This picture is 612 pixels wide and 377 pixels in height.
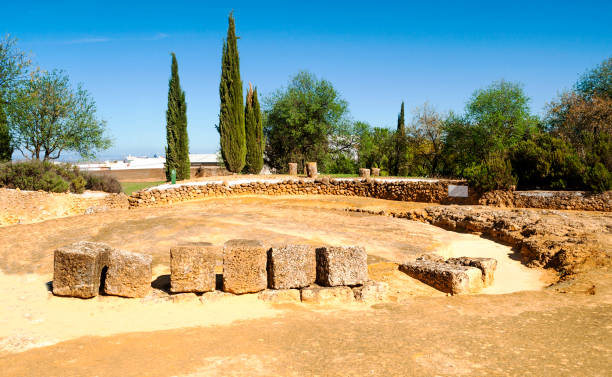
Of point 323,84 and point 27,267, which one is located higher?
point 323,84

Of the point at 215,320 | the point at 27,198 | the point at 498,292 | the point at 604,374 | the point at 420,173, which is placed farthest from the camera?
the point at 420,173

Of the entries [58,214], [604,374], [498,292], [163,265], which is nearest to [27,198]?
[58,214]

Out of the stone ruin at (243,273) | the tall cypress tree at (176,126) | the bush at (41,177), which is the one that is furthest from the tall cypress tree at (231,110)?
the stone ruin at (243,273)

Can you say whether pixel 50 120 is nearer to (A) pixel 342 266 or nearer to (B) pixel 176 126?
(B) pixel 176 126

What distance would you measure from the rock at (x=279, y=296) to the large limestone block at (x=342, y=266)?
0.60 m

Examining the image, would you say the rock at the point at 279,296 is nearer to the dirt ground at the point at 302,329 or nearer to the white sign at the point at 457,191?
the dirt ground at the point at 302,329

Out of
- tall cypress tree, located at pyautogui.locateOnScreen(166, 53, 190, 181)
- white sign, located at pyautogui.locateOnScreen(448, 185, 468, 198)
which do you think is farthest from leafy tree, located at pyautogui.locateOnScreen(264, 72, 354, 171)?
white sign, located at pyautogui.locateOnScreen(448, 185, 468, 198)

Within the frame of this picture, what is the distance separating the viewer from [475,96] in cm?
3288

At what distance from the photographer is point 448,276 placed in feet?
24.7

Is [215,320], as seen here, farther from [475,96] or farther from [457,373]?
[475,96]

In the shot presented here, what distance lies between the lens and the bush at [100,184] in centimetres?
2455

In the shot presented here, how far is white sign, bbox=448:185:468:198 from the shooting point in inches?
720

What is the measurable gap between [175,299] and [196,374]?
2.66m

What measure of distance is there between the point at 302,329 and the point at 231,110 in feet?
71.2
